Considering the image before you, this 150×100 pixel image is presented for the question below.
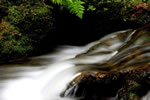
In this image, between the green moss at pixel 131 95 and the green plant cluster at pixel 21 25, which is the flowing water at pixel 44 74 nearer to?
the green plant cluster at pixel 21 25

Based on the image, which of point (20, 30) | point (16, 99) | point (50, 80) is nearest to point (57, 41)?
point (20, 30)

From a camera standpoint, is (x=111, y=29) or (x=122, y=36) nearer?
(x=122, y=36)

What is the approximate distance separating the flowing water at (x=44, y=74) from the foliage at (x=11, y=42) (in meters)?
0.30

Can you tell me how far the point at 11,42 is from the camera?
4.77 metres

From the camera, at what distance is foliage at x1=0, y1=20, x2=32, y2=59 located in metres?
4.69

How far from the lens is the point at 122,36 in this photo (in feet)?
18.3

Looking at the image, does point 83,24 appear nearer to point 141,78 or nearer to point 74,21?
point 74,21

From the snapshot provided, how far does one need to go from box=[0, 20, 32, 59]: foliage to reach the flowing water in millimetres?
297

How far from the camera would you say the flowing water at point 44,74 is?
3.56m

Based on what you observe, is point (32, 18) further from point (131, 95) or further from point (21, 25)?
point (131, 95)

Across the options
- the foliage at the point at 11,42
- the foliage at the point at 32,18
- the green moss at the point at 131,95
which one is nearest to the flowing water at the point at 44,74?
the foliage at the point at 11,42

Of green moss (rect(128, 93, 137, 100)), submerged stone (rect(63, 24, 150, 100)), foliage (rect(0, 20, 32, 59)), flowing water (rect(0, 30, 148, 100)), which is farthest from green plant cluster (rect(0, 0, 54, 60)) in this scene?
green moss (rect(128, 93, 137, 100))

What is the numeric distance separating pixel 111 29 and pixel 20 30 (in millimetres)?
2792

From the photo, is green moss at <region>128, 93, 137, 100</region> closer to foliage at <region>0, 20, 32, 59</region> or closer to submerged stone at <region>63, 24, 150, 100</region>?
submerged stone at <region>63, 24, 150, 100</region>
